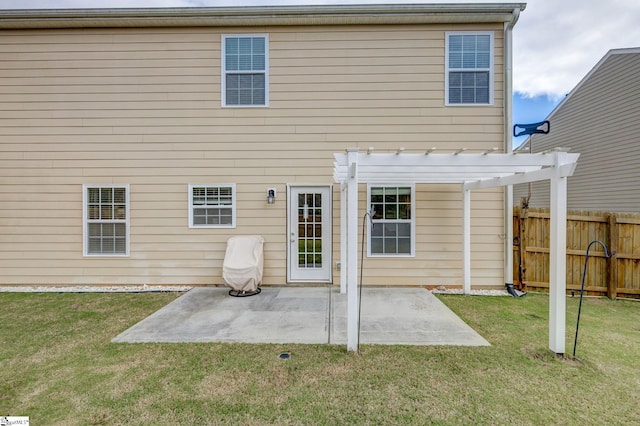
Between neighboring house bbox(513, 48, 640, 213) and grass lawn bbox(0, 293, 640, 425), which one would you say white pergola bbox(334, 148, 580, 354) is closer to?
grass lawn bbox(0, 293, 640, 425)

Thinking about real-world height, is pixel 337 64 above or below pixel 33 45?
below

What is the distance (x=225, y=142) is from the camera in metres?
5.83

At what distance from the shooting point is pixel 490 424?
7.21 feet

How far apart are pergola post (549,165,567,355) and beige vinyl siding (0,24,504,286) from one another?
261cm

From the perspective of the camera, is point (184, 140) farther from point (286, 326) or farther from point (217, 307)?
point (286, 326)

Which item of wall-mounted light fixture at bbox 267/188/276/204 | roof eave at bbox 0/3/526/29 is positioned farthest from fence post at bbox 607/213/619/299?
wall-mounted light fixture at bbox 267/188/276/204

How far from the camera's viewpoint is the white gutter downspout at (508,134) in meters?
5.58

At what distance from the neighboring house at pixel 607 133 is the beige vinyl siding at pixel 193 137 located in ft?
18.2

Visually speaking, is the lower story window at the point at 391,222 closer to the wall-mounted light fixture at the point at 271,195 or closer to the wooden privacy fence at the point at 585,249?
the wall-mounted light fixture at the point at 271,195

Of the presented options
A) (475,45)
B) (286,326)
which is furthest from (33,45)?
(475,45)

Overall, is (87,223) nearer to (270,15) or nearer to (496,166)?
(270,15)

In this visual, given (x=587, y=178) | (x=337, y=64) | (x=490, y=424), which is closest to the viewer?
(x=490, y=424)

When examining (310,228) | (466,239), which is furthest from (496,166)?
(310,228)

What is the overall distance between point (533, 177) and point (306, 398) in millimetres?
3473
